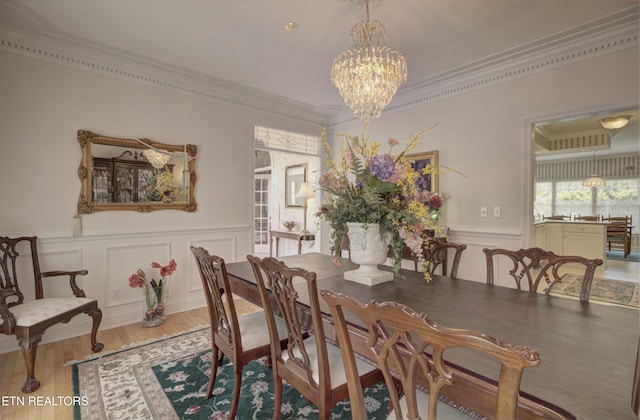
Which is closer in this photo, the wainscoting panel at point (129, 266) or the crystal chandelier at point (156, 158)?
the wainscoting panel at point (129, 266)

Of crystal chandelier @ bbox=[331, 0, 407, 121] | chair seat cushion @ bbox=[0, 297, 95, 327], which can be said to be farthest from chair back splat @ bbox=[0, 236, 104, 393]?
crystal chandelier @ bbox=[331, 0, 407, 121]

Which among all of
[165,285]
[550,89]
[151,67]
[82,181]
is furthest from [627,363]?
[151,67]

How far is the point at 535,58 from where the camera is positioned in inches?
117

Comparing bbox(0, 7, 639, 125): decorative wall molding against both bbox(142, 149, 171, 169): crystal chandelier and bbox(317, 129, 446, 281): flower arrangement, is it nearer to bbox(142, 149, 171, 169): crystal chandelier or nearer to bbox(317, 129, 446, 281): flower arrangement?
bbox(142, 149, 171, 169): crystal chandelier

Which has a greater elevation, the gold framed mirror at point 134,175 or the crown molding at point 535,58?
the crown molding at point 535,58

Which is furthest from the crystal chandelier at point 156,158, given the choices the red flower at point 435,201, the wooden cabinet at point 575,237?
the wooden cabinet at point 575,237

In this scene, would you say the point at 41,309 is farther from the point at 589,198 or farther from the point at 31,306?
the point at 589,198

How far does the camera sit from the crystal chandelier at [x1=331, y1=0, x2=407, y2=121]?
230 cm

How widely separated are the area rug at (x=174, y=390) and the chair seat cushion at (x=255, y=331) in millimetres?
449

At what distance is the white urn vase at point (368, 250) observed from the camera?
1785 mm

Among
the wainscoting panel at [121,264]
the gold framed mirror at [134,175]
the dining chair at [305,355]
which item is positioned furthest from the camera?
the gold framed mirror at [134,175]

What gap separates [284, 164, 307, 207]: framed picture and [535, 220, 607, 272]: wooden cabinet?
4349 mm

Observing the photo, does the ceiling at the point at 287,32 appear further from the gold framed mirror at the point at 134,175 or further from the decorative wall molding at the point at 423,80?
the gold framed mirror at the point at 134,175

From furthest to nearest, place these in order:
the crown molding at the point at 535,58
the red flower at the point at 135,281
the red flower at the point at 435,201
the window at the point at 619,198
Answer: the window at the point at 619,198 < the red flower at the point at 135,281 < the crown molding at the point at 535,58 < the red flower at the point at 435,201
